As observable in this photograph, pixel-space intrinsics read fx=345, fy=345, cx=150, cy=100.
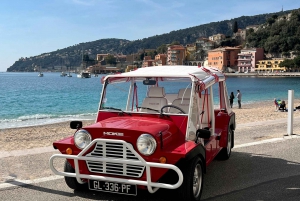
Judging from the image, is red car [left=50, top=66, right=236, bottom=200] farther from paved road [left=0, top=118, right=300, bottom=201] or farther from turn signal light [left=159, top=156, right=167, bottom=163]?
paved road [left=0, top=118, right=300, bottom=201]

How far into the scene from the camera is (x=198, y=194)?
4938 mm

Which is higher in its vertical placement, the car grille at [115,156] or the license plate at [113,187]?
the car grille at [115,156]

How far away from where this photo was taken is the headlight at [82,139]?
15.6 feet

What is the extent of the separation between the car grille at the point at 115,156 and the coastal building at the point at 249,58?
153730 millimetres

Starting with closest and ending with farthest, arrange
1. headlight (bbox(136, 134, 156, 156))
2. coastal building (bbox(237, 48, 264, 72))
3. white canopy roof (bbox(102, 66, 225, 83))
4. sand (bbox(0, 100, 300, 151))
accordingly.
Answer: headlight (bbox(136, 134, 156, 156))
white canopy roof (bbox(102, 66, 225, 83))
sand (bbox(0, 100, 300, 151))
coastal building (bbox(237, 48, 264, 72))

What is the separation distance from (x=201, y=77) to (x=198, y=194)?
196cm

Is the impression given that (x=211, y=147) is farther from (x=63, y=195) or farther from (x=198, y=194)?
(x=63, y=195)

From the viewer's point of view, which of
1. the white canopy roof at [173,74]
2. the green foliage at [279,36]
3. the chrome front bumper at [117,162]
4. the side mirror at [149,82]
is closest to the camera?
the chrome front bumper at [117,162]

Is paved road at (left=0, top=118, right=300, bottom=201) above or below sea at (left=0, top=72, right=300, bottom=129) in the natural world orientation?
above

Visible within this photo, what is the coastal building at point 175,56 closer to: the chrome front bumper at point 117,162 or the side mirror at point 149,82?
the side mirror at point 149,82

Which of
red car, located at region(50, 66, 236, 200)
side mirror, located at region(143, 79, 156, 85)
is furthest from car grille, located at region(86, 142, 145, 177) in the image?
side mirror, located at region(143, 79, 156, 85)

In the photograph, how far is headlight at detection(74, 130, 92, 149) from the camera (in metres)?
4.75

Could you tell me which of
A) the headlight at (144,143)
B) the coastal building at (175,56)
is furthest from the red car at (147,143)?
the coastal building at (175,56)

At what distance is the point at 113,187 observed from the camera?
4578 mm
